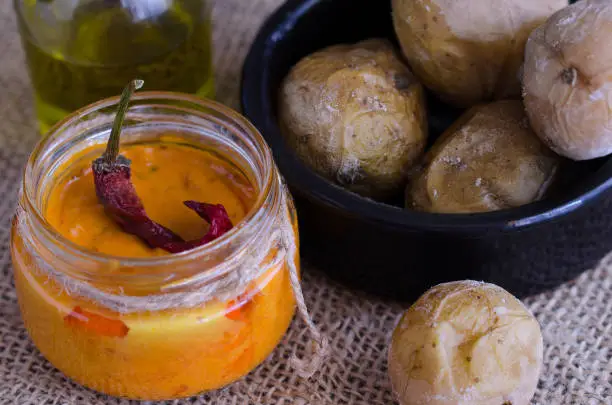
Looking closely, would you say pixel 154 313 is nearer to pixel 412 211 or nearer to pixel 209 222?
pixel 209 222

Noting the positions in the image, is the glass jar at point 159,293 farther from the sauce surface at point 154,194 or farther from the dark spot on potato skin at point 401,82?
the dark spot on potato skin at point 401,82

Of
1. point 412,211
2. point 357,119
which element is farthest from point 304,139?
point 412,211

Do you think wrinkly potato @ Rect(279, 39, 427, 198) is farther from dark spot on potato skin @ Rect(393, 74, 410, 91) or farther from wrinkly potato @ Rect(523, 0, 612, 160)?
wrinkly potato @ Rect(523, 0, 612, 160)

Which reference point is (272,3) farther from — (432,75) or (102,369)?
(102,369)

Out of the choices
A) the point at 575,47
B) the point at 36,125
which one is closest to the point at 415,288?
the point at 575,47

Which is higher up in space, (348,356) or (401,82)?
(401,82)

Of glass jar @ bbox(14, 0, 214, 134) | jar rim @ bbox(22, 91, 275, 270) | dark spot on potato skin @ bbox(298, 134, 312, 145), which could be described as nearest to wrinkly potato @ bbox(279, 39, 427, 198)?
dark spot on potato skin @ bbox(298, 134, 312, 145)

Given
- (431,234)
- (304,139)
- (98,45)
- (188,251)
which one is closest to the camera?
(188,251)
